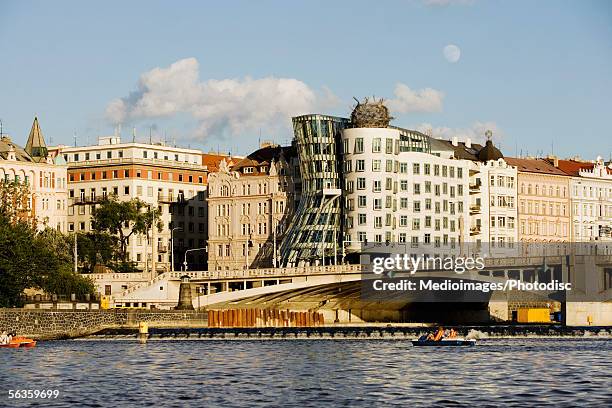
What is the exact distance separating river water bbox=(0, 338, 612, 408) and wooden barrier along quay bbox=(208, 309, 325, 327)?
32.7 meters

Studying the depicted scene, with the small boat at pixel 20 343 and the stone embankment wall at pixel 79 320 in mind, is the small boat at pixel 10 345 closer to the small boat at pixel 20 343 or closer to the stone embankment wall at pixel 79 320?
the small boat at pixel 20 343

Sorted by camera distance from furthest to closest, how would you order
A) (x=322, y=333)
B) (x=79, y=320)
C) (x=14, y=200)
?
(x=14, y=200)
(x=322, y=333)
(x=79, y=320)

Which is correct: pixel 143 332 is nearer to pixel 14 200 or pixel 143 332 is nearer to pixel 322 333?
pixel 322 333

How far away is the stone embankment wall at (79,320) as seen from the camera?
487 ft

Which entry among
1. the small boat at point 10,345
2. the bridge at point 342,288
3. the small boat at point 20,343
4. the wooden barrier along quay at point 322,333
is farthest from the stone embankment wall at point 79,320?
the bridge at point 342,288

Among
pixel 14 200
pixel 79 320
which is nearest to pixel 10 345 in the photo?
pixel 79 320

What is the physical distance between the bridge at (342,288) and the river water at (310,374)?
36.4 meters

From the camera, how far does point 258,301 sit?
184000 millimetres

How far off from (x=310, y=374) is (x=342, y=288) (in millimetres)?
82215

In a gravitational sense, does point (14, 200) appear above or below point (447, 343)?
above

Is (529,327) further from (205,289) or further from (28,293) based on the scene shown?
(28,293)

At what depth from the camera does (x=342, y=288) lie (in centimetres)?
18400

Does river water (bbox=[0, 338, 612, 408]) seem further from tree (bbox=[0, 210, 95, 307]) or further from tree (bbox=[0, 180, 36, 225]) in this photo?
tree (bbox=[0, 180, 36, 225])

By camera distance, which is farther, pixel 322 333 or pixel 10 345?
pixel 322 333
